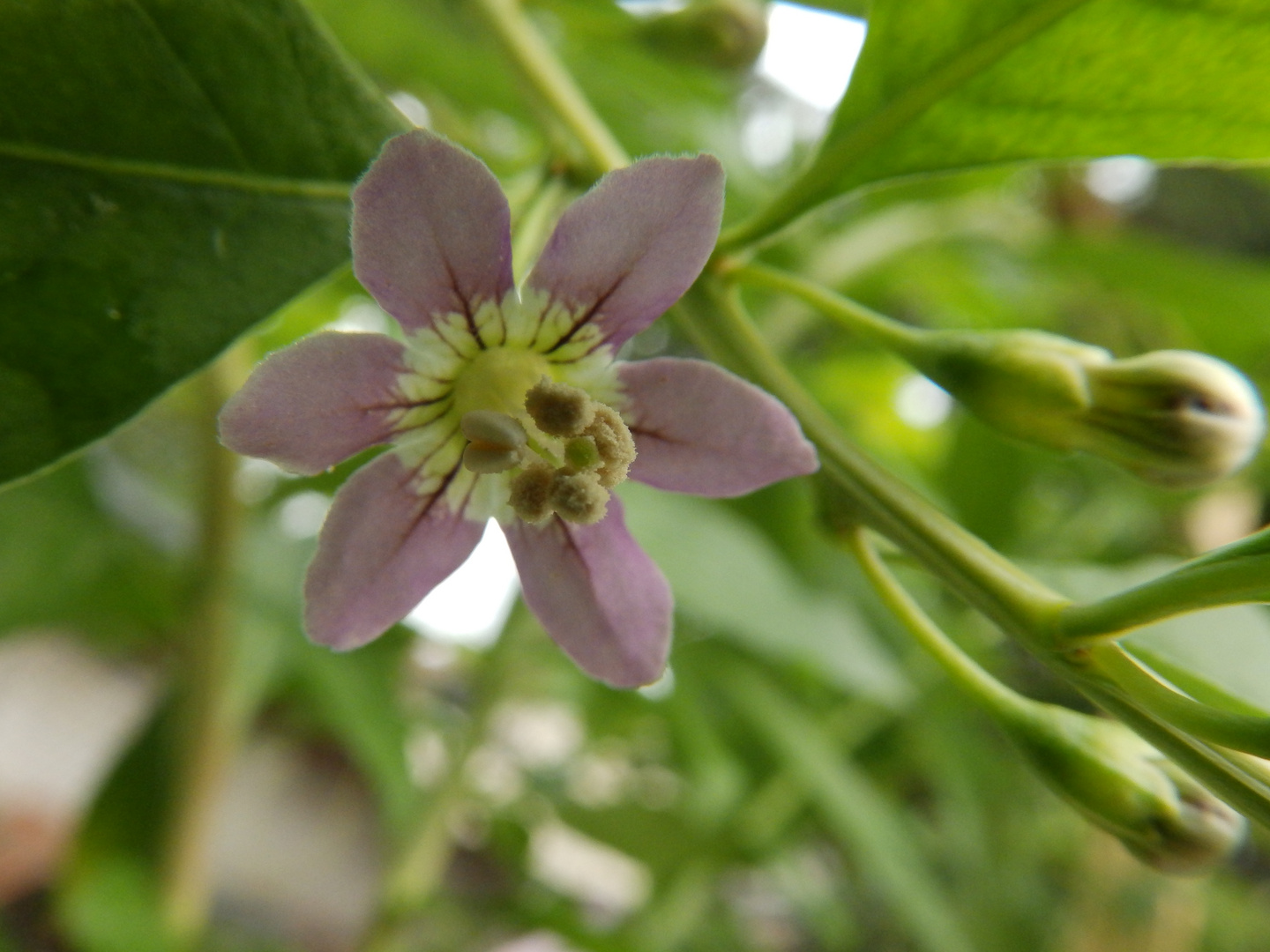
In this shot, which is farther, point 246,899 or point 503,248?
point 246,899

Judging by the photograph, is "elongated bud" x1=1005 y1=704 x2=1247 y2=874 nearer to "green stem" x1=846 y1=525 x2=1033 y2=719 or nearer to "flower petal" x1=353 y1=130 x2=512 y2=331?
"green stem" x1=846 y1=525 x2=1033 y2=719

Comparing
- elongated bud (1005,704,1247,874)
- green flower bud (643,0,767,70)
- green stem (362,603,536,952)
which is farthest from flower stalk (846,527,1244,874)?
green stem (362,603,536,952)

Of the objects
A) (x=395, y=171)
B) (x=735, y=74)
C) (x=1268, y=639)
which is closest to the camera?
(x=395, y=171)

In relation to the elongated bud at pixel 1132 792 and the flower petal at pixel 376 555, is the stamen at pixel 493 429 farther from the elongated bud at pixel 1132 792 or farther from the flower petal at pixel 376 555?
the elongated bud at pixel 1132 792

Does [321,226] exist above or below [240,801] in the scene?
above

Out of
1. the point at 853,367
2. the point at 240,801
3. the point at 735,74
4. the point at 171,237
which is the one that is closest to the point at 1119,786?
the point at 171,237

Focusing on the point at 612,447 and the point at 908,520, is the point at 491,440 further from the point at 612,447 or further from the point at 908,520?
the point at 908,520

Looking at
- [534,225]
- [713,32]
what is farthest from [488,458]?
[713,32]

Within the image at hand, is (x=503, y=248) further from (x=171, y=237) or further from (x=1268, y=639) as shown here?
(x=1268, y=639)

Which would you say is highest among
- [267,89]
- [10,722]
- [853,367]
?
[853,367]
